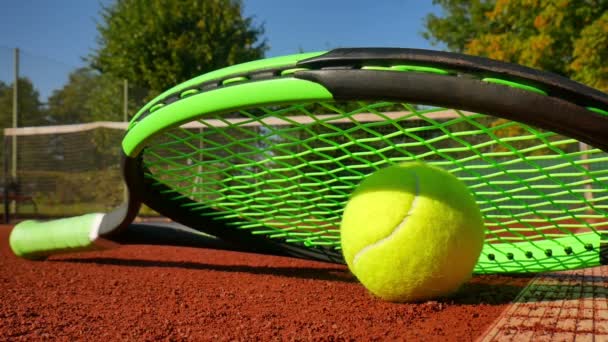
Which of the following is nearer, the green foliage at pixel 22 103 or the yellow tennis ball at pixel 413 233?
the yellow tennis ball at pixel 413 233

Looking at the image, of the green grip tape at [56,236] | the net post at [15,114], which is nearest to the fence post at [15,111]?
the net post at [15,114]

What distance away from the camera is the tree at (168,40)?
12.7 m

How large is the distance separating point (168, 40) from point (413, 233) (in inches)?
482

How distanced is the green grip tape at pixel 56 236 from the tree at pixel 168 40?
941 cm

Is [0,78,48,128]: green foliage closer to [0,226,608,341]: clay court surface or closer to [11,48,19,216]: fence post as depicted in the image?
[11,48,19,216]: fence post

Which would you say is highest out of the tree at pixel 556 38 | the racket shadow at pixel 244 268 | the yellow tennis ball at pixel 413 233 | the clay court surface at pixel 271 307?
the tree at pixel 556 38

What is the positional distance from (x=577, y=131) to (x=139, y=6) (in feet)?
46.0

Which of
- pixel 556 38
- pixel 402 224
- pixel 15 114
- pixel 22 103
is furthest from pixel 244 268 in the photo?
pixel 556 38

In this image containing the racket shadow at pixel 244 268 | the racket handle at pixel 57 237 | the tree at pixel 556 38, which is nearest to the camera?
the racket shadow at pixel 244 268

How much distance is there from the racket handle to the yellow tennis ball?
1677mm

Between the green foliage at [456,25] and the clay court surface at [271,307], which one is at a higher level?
the green foliage at [456,25]

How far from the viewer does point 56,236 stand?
120 inches

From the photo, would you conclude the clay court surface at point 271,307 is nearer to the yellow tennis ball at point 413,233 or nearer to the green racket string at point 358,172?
the yellow tennis ball at point 413,233

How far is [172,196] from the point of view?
283cm
